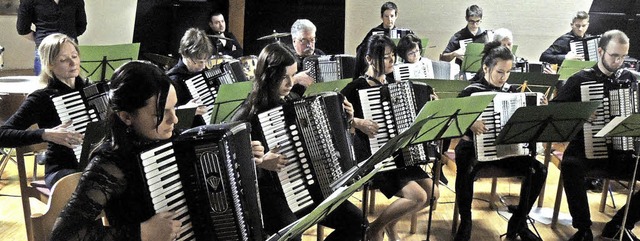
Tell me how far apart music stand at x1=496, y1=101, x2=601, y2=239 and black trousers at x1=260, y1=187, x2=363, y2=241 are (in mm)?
1055

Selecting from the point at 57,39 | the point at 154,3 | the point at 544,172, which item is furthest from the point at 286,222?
the point at 154,3

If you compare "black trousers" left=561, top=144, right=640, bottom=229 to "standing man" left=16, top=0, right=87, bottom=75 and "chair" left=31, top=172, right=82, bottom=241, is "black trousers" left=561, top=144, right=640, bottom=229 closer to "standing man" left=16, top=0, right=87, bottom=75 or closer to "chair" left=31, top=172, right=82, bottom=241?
"chair" left=31, top=172, right=82, bottom=241

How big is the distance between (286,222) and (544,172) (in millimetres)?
2138

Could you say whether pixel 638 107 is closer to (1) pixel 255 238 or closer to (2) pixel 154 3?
(1) pixel 255 238

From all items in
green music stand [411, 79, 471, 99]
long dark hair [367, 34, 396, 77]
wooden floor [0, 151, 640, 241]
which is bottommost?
wooden floor [0, 151, 640, 241]

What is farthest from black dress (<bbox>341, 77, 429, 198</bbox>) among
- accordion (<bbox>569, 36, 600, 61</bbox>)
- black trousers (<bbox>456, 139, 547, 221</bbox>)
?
accordion (<bbox>569, 36, 600, 61</bbox>)

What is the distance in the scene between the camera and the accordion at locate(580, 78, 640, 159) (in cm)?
432

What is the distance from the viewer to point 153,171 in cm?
195

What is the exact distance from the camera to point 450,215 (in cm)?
502

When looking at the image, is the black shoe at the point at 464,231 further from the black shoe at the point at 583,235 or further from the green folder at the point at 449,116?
the green folder at the point at 449,116

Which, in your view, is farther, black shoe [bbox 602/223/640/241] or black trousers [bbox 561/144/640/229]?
black shoe [bbox 602/223/640/241]

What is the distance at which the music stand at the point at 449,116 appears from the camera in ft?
10.2

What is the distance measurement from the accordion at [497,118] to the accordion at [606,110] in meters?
0.40

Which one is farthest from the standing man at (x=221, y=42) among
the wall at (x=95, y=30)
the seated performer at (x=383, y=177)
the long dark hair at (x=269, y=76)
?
the long dark hair at (x=269, y=76)
